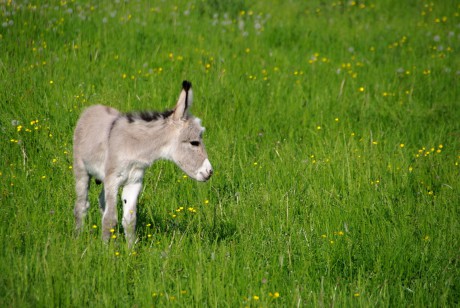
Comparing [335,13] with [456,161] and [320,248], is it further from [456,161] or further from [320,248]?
[320,248]

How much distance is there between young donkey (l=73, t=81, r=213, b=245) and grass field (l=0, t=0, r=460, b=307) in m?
0.35

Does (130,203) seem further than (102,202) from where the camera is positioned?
No

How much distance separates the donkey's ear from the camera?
5453mm

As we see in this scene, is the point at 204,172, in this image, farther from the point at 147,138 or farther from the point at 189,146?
the point at 147,138

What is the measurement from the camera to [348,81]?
33.8 ft

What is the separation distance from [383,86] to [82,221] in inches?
242

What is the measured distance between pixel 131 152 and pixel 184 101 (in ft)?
2.36

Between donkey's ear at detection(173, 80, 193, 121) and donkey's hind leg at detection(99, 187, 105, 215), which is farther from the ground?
donkey's ear at detection(173, 80, 193, 121)

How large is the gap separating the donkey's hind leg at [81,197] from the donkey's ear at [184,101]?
1.14m

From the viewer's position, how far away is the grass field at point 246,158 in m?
5.21

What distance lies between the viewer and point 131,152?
578cm

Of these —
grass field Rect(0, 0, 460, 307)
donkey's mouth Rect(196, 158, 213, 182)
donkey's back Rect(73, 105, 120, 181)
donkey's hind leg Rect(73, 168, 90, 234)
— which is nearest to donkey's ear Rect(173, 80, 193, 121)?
donkey's mouth Rect(196, 158, 213, 182)

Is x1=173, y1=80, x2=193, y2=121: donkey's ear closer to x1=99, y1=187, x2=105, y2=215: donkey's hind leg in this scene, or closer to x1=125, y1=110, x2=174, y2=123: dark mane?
x1=125, y1=110, x2=174, y2=123: dark mane

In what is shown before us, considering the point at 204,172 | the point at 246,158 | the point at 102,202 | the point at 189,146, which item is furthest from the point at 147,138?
the point at 246,158
